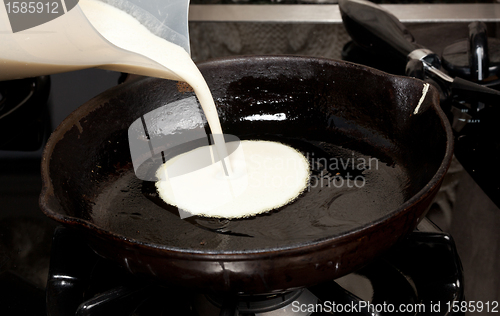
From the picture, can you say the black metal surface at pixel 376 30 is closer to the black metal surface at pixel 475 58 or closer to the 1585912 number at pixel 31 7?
the black metal surface at pixel 475 58

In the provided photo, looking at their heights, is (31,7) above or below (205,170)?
above

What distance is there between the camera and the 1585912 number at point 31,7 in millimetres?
591

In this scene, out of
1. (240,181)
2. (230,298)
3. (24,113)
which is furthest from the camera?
(24,113)

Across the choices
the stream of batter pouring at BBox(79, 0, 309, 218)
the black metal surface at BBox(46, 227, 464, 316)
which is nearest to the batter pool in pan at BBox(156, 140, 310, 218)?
the stream of batter pouring at BBox(79, 0, 309, 218)

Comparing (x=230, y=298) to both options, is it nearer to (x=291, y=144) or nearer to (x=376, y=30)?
(x=291, y=144)

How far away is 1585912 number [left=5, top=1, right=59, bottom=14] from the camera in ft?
1.94

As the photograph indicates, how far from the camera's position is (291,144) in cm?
92

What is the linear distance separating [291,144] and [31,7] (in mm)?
526

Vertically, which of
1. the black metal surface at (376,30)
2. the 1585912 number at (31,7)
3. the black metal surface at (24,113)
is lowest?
the black metal surface at (24,113)

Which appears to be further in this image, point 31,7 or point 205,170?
point 205,170

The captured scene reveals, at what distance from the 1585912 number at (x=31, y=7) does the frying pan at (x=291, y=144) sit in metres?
0.19

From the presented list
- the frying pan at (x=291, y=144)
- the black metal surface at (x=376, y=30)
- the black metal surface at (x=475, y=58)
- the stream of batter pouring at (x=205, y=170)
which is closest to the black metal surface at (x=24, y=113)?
the frying pan at (x=291, y=144)

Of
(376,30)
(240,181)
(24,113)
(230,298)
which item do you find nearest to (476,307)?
(230,298)

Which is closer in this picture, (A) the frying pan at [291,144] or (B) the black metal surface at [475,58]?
(A) the frying pan at [291,144]
